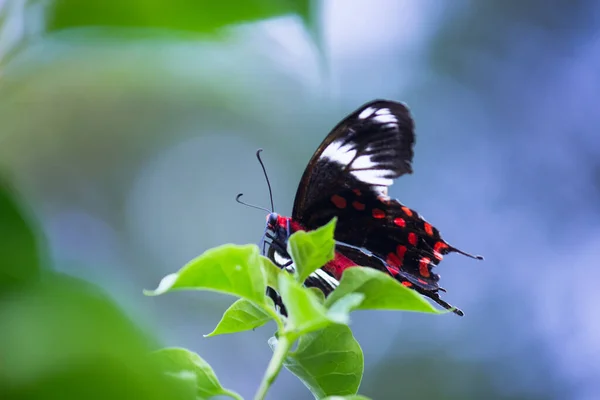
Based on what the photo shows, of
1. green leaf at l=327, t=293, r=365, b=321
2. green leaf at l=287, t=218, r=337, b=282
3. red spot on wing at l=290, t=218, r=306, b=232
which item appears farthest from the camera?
red spot on wing at l=290, t=218, r=306, b=232

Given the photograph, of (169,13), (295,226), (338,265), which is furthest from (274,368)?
(295,226)

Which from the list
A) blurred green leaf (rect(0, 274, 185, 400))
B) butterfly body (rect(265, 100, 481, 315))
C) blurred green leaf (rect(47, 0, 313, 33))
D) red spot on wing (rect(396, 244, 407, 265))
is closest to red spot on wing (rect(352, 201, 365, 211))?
butterfly body (rect(265, 100, 481, 315))

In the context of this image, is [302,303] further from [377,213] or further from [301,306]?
[377,213]

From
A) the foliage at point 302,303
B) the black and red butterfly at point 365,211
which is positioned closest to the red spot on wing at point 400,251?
the black and red butterfly at point 365,211

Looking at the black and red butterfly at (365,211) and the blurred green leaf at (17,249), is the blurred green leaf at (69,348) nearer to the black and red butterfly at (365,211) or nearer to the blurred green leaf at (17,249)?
the blurred green leaf at (17,249)

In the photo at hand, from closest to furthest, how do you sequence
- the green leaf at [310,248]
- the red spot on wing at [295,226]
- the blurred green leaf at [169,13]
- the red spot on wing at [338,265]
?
the blurred green leaf at [169,13] → the green leaf at [310,248] → the red spot on wing at [338,265] → the red spot on wing at [295,226]

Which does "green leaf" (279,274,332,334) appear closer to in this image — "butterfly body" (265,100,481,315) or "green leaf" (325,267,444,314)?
"green leaf" (325,267,444,314)

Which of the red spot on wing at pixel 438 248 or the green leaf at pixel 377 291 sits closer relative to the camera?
the green leaf at pixel 377 291

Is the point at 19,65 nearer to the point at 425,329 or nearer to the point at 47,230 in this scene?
the point at 47,230
